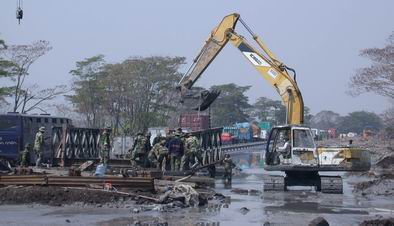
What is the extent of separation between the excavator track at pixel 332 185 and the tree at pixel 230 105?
6449 centimetres

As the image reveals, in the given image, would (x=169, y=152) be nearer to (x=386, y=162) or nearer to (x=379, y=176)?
(x=379, y=176)

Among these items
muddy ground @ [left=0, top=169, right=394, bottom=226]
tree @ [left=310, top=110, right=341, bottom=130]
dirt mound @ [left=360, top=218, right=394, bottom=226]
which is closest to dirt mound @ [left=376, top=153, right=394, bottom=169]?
muddy ground @ [left=0, top=169, right=394, bottom=226]

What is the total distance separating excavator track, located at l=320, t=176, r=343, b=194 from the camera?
23.9 metres

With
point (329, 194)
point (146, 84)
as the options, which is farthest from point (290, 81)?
point (146, 84)

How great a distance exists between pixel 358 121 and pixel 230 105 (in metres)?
48.3

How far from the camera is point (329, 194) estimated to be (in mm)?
23719

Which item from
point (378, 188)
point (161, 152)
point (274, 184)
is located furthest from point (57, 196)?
point (378, 188)

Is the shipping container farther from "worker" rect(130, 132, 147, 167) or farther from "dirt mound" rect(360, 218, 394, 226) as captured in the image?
"dirt mound" rect(360, 218, 394, 226)

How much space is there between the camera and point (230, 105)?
91.6 meters

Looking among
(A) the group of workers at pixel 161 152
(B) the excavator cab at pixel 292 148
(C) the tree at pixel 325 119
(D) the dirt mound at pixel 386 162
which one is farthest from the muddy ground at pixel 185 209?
(C) the tree at pixel 325 119

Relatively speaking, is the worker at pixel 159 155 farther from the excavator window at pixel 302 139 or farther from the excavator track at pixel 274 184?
the excavator window at pixel 302 139

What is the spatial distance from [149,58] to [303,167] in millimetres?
39354

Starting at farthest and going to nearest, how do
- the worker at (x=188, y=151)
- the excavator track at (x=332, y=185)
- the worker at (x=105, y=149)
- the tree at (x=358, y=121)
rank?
the tree at (x=358, y=121)
the worker at (x=188, y=151)
the worker at (x=105, y=149)
the excavator track at (x=332, y=185)

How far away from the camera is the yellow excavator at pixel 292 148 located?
24.0 meters
